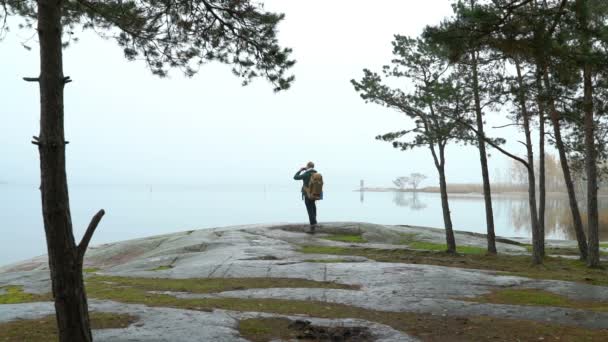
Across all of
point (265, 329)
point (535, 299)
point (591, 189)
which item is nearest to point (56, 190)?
point (265, 329)

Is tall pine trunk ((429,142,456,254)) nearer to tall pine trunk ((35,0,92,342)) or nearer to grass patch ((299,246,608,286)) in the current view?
grass patch ((299,246,608,286))

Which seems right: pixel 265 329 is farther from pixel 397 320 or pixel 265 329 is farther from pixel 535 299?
pixel 535 299

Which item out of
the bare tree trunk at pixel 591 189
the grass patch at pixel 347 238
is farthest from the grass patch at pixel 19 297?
the bare tree trunk at pixel 591 189

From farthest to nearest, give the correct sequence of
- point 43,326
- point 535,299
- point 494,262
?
point 494,262, point 535,299, point 43,326

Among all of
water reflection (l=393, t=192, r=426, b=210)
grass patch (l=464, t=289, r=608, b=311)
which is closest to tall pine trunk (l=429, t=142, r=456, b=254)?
grass patch (l=464, t=289, r=608, b=311)

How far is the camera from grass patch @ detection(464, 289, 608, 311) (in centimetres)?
891

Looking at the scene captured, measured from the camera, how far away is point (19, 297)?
33.3ft

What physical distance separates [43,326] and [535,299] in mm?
8557

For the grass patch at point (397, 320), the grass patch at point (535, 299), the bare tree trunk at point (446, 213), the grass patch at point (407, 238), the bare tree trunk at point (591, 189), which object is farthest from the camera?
the grass patch at point (407, 238)

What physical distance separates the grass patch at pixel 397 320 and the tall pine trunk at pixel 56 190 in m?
2.45

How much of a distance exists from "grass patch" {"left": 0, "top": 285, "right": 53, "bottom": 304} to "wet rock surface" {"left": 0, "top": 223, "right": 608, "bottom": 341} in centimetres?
37

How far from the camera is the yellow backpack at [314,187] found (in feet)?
66.3

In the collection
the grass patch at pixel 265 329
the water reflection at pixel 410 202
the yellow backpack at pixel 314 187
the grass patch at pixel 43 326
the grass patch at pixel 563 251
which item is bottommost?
the water reflection at pixel 410 202

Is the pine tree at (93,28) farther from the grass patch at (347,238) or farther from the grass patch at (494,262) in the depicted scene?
the grass patch at (347,238)
